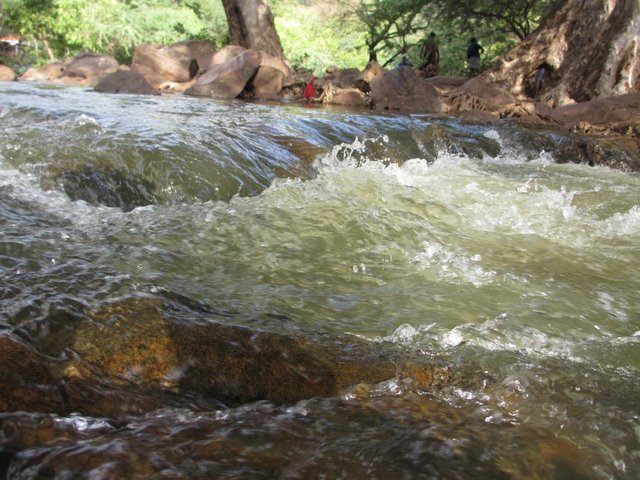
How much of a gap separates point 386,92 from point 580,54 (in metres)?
4.66

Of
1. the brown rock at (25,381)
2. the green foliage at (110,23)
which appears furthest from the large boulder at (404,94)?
the green foliage at (110,23)

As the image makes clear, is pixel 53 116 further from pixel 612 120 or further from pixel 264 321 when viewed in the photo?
pixel 612 120

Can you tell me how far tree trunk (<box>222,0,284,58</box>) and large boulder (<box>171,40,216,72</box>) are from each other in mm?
1072

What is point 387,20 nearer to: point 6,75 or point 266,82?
point 266,82

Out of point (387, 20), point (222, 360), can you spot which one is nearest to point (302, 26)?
point (387, 20)

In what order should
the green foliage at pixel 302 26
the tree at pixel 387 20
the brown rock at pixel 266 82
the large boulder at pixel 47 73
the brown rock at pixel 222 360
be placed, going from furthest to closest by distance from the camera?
the tree at pixel 387 20 < the green foliage at pixel 302 26 < the large boulder at pixel 47 73 < the brown rock at pixel 266 82 < the brown rock at pixel 222 360

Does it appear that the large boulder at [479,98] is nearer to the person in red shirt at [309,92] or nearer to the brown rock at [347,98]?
the brown rock at [347,98]

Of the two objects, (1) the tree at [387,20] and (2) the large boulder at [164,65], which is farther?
(1) the tree at [387,20]

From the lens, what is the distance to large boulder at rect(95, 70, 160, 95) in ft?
41.1

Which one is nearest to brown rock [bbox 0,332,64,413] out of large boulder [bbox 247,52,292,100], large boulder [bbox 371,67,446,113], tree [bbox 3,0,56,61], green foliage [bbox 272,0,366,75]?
A: large boulder [bbox 371,67,446,113]

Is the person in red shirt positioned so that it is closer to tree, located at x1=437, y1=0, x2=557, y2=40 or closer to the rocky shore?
the rocky shore

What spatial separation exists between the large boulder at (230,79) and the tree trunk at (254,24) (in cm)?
326

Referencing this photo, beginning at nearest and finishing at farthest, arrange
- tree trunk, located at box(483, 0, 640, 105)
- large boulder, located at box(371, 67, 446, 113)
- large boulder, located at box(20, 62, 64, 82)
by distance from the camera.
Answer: tree trunk, located at box(483, 0, 640, 105) → large boulder, located at box(371, 67, 446, 113) → large boulder, located at box(20, 62, 64, 82)

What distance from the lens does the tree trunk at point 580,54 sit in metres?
12.1
